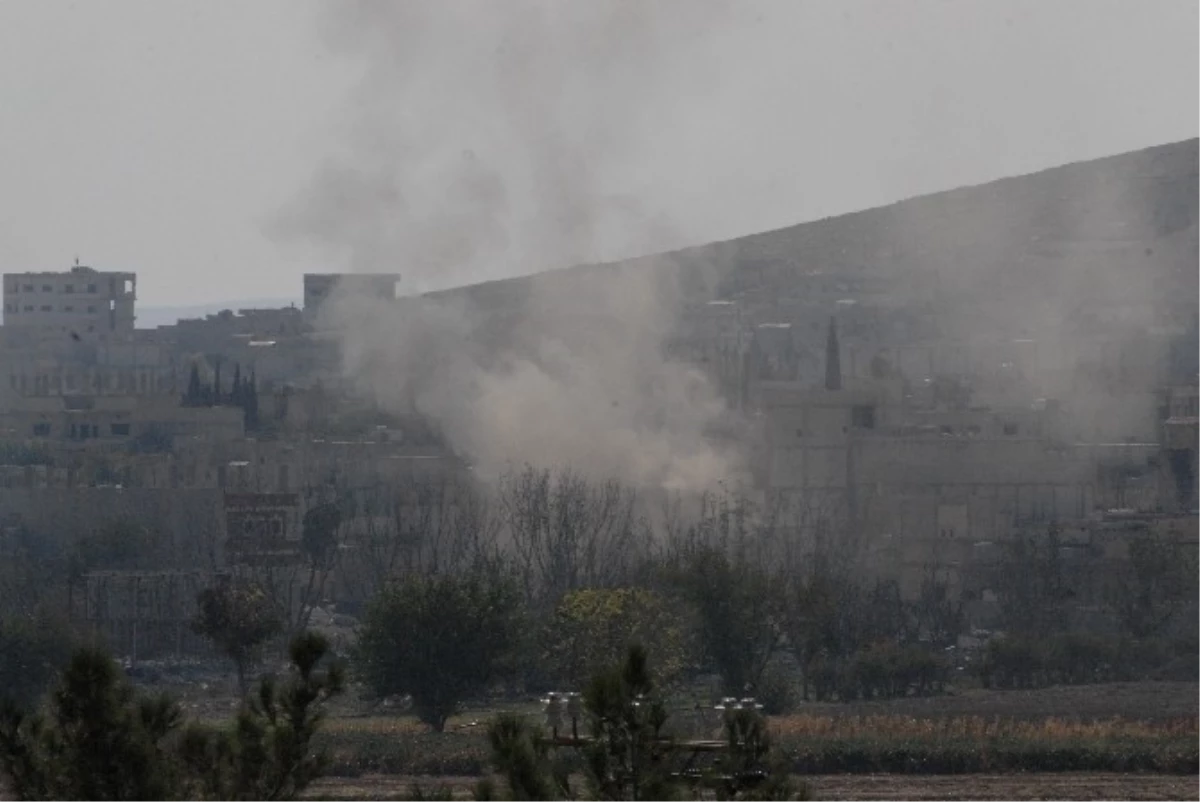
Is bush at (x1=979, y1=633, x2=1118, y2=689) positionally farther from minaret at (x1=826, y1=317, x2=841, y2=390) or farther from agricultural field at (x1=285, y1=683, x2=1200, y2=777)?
minaret at (x1=826, y1=317, x2=841, y2=390)

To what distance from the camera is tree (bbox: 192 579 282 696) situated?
45.3m

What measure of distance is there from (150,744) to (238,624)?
932 inches

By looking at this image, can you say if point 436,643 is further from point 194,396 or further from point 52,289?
point 52,289

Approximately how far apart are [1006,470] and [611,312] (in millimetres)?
21732

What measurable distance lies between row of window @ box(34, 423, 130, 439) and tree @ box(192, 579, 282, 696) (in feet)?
114

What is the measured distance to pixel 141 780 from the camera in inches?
855

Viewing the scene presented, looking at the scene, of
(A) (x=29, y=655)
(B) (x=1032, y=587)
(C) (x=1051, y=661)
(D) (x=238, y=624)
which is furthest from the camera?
(B) (x=1032, y=587)

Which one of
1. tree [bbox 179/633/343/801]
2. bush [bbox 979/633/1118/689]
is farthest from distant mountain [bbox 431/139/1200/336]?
tree [bbox 179/633/343/801]

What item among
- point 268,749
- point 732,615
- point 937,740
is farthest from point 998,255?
point 268,749

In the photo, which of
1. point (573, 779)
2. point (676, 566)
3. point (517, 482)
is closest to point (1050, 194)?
point (517, 482)

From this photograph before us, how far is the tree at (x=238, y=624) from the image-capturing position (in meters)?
45.3

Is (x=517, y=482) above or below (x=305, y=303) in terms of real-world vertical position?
below

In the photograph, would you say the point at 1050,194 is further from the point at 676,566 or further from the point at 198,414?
the point at 676,566

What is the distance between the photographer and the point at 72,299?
4555 inches
